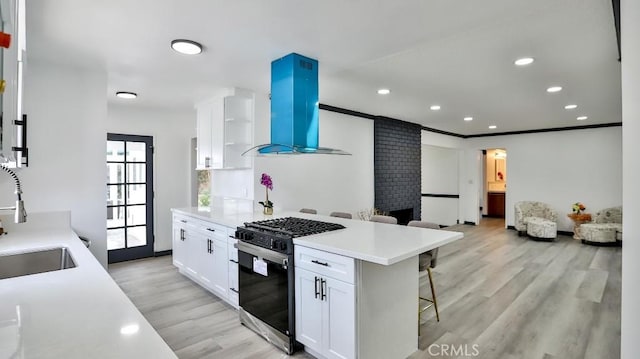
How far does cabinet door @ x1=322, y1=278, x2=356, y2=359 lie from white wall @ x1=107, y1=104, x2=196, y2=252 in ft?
13.3

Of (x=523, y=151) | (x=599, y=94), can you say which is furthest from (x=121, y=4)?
(x=523, y=151)

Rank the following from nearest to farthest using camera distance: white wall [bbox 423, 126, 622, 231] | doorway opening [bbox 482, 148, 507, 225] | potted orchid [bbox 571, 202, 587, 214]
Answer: white wall [bbox 423, 126, 622, 231]
potted orchid [bbox 571, 202, 587, 214]
doorway opening [bbox 482, 148, 507, 225]

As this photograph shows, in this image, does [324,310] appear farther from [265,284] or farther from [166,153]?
[166,153]

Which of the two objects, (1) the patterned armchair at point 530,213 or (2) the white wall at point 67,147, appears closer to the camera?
(2) the white wall at point 67,147

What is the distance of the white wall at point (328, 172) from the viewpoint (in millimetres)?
4293

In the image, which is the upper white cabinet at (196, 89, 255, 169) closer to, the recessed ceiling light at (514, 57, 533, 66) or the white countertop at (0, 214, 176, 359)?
the white countertop at (0, 214, 176, 359)

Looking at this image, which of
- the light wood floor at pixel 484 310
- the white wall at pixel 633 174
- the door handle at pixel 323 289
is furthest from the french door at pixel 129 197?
the white wall at pixel 633 174

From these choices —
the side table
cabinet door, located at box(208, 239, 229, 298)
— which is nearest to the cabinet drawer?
cabinet door, located at box(208, 239, 229, 298)

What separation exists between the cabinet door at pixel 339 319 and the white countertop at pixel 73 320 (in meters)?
1.24

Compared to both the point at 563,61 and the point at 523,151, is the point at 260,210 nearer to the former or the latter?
the point at 563,61

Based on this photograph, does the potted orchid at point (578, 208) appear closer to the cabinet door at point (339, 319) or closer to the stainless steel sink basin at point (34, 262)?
the cabinet door at point (339, 319)

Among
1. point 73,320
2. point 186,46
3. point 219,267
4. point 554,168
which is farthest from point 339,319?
point 554,168

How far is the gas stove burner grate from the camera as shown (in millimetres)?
2504

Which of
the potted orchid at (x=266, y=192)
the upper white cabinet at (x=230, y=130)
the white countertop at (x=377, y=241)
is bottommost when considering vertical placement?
the white countertop at (x=377, y=241)
